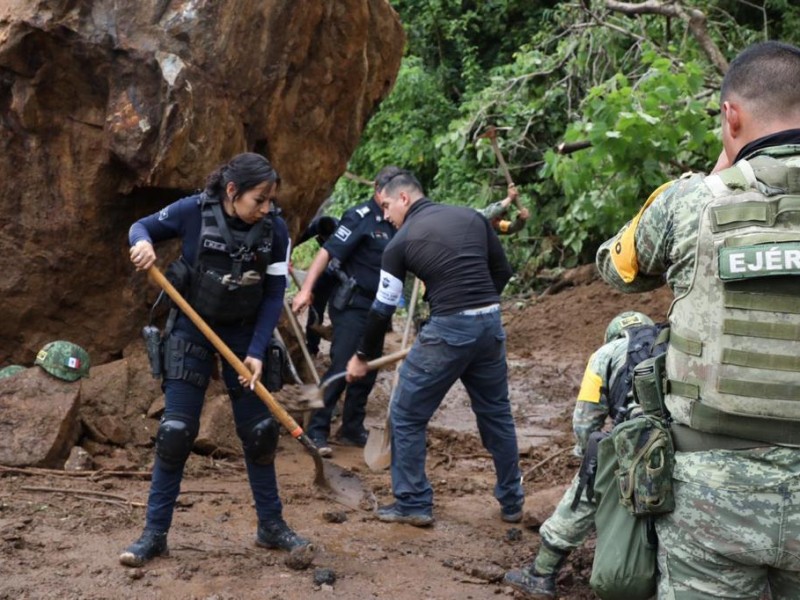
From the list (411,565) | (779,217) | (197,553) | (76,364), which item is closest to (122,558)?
(197,553)

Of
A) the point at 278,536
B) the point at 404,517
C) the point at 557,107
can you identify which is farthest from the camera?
the point at 557,107

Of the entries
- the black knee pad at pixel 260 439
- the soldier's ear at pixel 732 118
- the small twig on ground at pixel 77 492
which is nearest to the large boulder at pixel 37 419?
the small twig on ground at pixel 77 492

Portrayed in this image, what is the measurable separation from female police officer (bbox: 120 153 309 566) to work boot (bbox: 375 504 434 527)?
0.90m

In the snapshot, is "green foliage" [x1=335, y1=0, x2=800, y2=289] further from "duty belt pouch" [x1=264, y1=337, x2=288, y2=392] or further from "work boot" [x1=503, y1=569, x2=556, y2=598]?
"work boot" [x1=503, y1=569, x2=556, y2=598]

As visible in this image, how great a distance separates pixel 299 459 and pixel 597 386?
3049 millimetres

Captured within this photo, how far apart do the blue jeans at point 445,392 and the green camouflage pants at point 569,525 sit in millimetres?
1256

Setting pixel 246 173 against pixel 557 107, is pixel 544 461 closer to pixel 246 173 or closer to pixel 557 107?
pixel 246 173

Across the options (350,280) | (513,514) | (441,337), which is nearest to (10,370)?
(350,280)

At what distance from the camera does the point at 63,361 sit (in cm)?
599

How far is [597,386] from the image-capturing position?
13.3 feet

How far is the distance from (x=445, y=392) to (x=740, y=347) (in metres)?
3.12

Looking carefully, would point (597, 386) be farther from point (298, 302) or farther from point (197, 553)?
point (298, 302)

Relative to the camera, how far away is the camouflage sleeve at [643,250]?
8.77 feet

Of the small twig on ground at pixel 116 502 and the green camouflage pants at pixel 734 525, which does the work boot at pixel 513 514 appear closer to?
the small twig on ground at pixel 116 502
